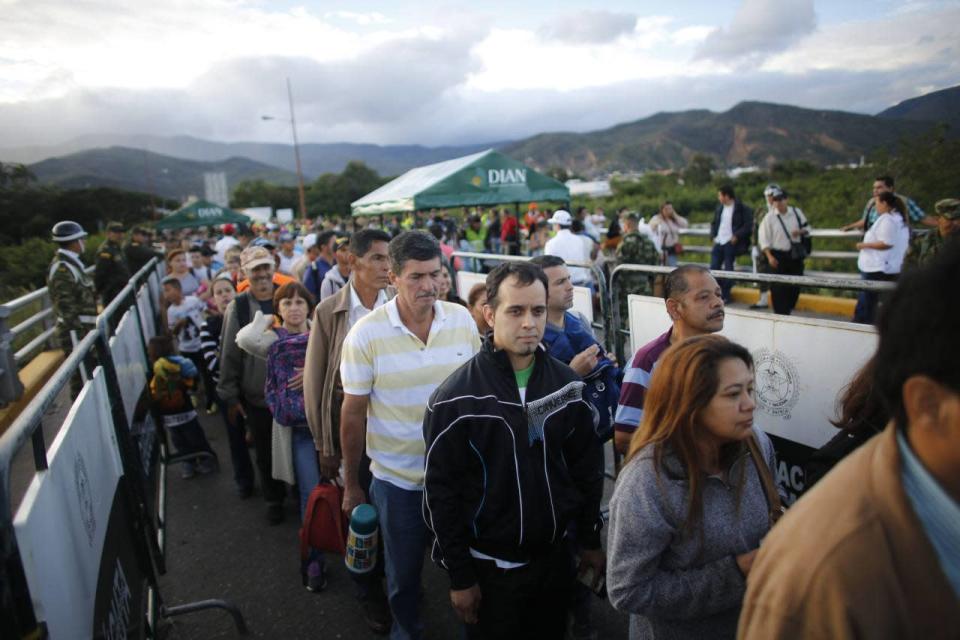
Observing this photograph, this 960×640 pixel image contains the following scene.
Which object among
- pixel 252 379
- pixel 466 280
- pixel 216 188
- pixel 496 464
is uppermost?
pixel 216 188

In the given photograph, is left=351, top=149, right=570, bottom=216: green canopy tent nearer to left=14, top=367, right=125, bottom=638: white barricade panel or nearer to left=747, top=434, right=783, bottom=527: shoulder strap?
left=14, top=367, right=125, bottom=638: white barricade panel

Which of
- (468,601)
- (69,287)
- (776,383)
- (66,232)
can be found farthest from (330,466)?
(66,232)

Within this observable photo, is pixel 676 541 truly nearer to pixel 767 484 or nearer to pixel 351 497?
pixel 767 484

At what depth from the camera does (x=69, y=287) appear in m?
6.37

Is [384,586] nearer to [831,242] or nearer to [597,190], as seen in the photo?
[831,242]

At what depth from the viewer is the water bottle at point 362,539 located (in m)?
2.99

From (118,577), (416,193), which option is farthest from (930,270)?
(416,193)

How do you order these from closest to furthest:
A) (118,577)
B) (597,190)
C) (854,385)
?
(854,385) < (118,577) < (597,190)

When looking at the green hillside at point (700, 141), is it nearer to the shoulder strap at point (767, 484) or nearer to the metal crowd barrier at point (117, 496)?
the shoulder strap at point (767, 484)

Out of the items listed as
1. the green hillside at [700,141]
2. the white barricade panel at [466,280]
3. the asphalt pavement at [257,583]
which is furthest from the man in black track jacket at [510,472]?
the green hillside at [700,141]

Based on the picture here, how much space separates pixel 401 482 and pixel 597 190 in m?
64.1

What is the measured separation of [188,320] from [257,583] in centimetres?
431

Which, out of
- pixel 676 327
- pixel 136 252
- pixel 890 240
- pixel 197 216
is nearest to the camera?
pixel 676 327

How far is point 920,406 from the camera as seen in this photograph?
86 cm
